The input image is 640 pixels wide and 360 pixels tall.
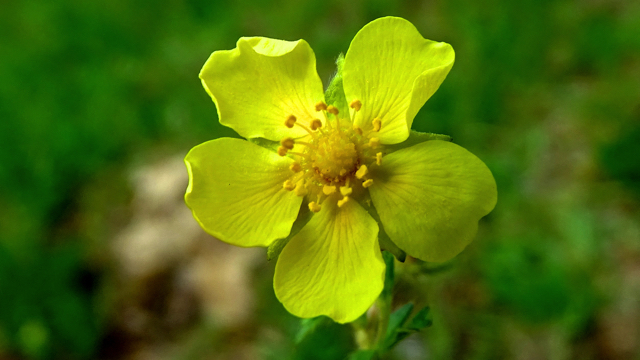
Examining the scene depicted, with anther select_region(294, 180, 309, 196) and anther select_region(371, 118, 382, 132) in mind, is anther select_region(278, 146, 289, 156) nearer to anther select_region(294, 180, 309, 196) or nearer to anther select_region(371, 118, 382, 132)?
anther select_region(294, 180, 309, 196)

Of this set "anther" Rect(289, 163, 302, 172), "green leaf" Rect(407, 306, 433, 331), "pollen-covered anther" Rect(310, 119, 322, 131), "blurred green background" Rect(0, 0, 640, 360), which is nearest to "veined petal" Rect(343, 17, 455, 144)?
"pollen-covered anther" Rect(310, 119, 322, 131)

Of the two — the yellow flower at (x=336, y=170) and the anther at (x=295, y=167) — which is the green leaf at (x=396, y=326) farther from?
the anther at (x=295, y=167)

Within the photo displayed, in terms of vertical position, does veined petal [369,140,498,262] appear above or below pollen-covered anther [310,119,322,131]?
below

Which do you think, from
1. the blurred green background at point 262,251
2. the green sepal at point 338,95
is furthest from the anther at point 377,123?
the blurred green background at point 262,251

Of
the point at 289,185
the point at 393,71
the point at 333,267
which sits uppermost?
the point at 393,71

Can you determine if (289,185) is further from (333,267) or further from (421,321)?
(421,321)

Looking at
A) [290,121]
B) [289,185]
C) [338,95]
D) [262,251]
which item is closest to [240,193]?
[289,185]

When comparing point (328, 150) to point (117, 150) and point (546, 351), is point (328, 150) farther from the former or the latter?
point (117, 150)
